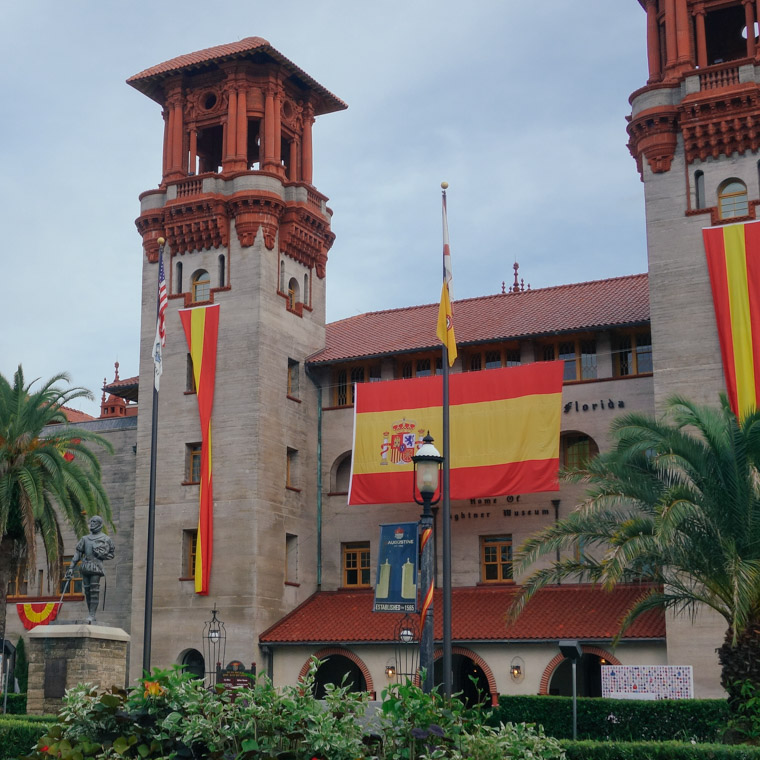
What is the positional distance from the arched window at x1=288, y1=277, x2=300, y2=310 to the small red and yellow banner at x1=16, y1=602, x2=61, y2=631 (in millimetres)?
15613

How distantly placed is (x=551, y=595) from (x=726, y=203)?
14.6 metres

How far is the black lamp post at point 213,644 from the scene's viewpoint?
4212 cm

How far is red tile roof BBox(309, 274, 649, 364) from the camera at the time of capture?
1716 inches

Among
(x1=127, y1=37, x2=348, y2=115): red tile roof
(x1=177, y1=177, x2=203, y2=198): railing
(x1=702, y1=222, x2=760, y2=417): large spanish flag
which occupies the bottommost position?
(x1=702, y1=222, x2=760, y2=417): large spanish flag

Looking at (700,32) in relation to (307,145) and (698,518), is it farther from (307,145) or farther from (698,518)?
(698,518)

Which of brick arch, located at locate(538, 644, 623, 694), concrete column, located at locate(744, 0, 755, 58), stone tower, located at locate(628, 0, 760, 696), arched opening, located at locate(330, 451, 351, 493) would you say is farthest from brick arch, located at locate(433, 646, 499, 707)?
concrete column, located at locate(744, 0, 755, 58)

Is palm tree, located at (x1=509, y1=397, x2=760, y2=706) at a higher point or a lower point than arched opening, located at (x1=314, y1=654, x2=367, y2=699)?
higher

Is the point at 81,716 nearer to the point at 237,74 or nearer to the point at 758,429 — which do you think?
the point at 758,429

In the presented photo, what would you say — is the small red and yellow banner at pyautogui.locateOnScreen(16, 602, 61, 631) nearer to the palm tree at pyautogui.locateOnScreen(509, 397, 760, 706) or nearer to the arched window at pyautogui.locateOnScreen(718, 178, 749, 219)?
the palm tree at pyautogui.locateOnScreen(509, 397, 760, 706)

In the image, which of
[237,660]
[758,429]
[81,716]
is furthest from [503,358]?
[81,716]

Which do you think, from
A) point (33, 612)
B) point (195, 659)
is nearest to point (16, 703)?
point (195, 659)

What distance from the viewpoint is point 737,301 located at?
3728 cm

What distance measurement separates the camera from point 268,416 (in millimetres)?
44344

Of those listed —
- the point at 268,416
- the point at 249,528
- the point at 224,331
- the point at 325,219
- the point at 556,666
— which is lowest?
the point at 556,666
